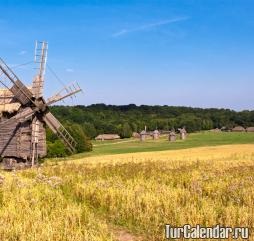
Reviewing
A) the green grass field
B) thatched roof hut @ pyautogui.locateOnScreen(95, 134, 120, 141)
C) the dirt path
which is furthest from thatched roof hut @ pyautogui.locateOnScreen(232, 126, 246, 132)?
the dirt path

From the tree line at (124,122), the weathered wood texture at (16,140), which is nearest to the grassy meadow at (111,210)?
the weathered wood texture at (16,140)

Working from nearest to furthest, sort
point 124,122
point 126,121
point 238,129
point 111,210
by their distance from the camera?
point 111,210
point 124,122
point 126,121
point 238,129

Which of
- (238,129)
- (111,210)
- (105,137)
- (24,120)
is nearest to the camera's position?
(111,210)

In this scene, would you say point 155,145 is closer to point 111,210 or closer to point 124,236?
point 111,210

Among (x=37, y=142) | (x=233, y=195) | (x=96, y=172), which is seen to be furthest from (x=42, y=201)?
(x=37, y=142)

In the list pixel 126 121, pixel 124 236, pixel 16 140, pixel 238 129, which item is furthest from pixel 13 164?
pixel 238 129

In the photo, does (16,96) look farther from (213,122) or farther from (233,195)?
(213,122)

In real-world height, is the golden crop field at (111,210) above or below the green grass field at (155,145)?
above

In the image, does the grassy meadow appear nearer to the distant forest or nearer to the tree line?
the tree line

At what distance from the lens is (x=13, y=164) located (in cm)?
3169

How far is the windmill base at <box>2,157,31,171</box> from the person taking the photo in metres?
31.3

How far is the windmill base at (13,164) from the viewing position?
31281mm

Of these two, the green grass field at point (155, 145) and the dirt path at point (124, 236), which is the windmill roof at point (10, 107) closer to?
the dirt path at point (124, 236)

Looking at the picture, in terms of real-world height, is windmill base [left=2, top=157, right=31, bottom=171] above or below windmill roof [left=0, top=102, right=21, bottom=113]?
below
